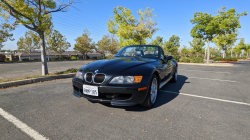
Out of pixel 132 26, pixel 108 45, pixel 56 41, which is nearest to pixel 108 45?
pixel 108 45

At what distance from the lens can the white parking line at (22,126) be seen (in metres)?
1.90

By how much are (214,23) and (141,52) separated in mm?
17833

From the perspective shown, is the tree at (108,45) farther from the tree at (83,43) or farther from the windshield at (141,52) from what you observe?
the windshield at (141,52)

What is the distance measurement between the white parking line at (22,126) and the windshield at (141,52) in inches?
110

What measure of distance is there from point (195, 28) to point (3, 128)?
71.2 ft

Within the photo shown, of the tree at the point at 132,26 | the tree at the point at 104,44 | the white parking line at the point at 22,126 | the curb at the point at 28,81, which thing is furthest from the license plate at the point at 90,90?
the tree at the point at 104,44

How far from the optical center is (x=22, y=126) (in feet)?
7.13

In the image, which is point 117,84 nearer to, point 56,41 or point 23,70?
point 23,70

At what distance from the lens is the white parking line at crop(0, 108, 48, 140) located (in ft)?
6.22

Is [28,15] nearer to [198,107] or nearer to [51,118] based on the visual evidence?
[51,118]

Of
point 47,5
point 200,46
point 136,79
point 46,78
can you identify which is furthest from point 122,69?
point 200,46

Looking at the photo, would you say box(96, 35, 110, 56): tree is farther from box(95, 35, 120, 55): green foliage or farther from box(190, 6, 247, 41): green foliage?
box(190, 6, 247, 41): green foliage

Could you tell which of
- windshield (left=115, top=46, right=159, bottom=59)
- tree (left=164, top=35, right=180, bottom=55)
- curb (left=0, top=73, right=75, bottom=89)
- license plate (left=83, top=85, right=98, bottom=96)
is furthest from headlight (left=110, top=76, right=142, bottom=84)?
tree (left=164, top=35, right=180, bottom=55)

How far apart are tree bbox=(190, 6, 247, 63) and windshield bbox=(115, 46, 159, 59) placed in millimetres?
16988
